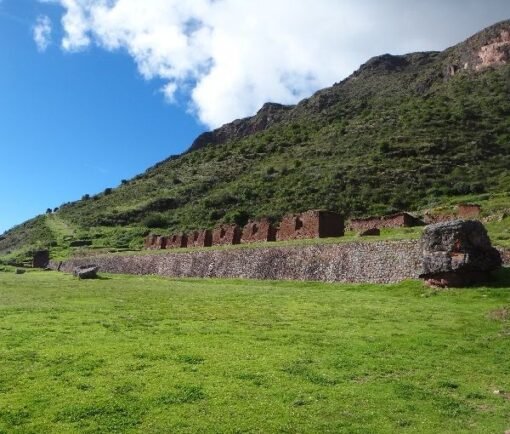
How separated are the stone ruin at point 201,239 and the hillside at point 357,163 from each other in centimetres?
1763

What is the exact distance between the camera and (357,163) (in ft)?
227

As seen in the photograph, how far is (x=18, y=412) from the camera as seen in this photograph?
30.1 ft

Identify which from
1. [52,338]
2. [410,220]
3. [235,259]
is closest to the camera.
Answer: [52,338]

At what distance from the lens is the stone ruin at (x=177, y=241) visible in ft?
154

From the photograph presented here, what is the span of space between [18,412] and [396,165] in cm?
6132

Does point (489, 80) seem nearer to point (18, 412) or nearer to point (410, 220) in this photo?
point (410, 220)

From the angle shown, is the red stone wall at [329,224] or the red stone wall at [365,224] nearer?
the red stone wall at [329,224]

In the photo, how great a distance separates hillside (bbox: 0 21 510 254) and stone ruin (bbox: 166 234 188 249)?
16.5m

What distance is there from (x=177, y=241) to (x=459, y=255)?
30.9 m

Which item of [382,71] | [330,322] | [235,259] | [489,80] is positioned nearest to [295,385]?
[330,322]

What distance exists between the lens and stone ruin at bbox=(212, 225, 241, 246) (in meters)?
40.5

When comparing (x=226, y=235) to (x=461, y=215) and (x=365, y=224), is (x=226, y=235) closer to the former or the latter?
(x=365, y=224)

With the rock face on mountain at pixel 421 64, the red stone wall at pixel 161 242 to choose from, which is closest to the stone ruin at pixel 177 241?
the red stone wall at pixel 161 242

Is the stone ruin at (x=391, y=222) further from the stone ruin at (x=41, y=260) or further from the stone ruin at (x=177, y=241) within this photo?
the stone ruin at (x=41, y=260)
